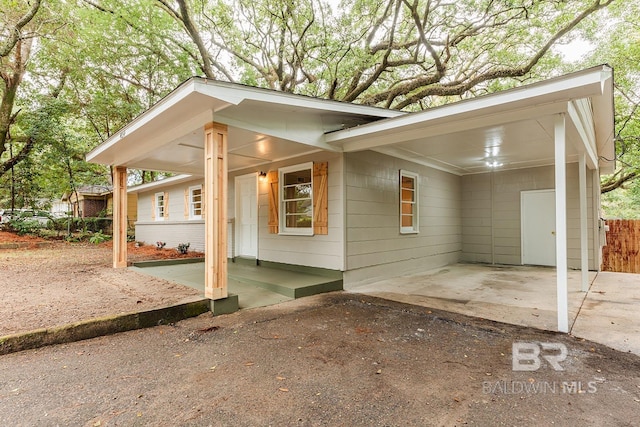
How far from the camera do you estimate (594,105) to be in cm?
437

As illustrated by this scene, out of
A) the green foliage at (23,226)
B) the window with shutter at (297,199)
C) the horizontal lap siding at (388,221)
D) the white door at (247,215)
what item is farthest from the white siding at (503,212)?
the green foliage at (23,226)

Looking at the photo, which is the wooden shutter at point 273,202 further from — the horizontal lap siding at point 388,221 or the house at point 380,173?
the horizontal lap siding at point 388,221

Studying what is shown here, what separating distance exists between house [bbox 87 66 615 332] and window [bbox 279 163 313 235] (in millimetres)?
28

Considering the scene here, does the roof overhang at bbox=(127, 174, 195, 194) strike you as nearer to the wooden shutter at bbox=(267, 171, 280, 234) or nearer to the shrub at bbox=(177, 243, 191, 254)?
the shrub at bbox=(177, 243, 191, 254)

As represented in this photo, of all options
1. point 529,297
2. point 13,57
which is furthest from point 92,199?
point 529,297

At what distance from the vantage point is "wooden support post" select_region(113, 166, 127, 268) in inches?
244

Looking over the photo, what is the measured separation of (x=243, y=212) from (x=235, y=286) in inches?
102

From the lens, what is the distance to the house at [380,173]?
137 inches

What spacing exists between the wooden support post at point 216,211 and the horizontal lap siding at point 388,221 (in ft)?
7.45

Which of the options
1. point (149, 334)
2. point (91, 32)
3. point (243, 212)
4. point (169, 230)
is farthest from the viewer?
point (169, 230)

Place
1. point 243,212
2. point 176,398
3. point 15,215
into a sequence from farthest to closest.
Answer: point 15,215, point 243,212, point 176,398

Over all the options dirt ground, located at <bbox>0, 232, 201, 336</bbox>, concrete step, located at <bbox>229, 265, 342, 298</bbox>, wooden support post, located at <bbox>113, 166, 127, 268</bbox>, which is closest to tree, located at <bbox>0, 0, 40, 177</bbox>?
wooden support post, located at <bbox>113, 166, 127, 268</bbox>

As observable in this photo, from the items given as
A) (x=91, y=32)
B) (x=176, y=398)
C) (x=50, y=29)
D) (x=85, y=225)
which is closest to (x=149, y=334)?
(x=176, y=398)

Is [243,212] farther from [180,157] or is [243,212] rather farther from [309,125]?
[309,125]
